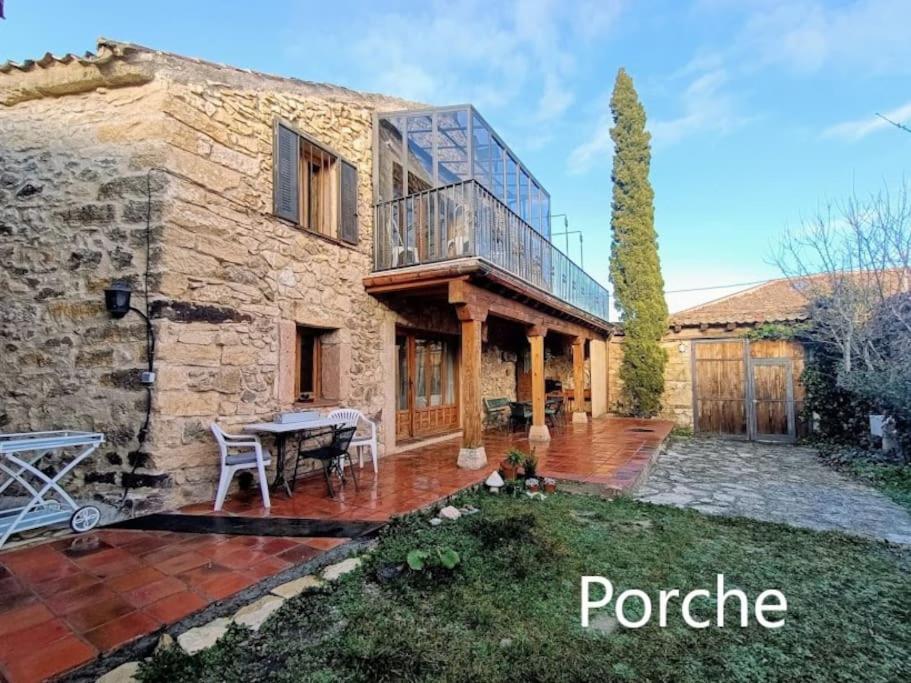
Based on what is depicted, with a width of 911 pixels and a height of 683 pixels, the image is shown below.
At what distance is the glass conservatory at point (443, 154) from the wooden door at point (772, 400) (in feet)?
24.2

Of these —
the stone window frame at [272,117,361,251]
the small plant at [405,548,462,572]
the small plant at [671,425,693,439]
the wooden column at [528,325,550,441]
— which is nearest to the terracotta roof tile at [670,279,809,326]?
the small plant at [671,425,693,439]

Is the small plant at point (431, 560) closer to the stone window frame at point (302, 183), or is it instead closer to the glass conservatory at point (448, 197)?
the glass conservatory at point (448, 197)

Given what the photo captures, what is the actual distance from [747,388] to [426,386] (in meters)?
8.21

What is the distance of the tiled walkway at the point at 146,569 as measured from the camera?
84.3 inches

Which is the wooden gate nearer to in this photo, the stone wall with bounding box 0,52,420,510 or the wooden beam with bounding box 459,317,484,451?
the wooden beam with bounding box 459,317,484,451

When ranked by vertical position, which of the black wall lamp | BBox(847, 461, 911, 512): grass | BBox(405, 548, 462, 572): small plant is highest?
the black wall lamp

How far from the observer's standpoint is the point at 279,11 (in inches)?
288

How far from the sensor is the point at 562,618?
251cm

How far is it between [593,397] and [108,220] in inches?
423

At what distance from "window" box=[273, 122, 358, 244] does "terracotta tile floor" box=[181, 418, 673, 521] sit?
3.14 metres

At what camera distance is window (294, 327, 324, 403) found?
5852 millimetres

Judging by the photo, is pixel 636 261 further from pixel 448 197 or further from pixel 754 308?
pixel 448 197

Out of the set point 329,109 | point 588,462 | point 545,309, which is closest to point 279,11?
point 329,109

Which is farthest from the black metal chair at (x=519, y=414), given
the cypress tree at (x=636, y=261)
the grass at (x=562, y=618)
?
the grass at (x=562, y=618)
